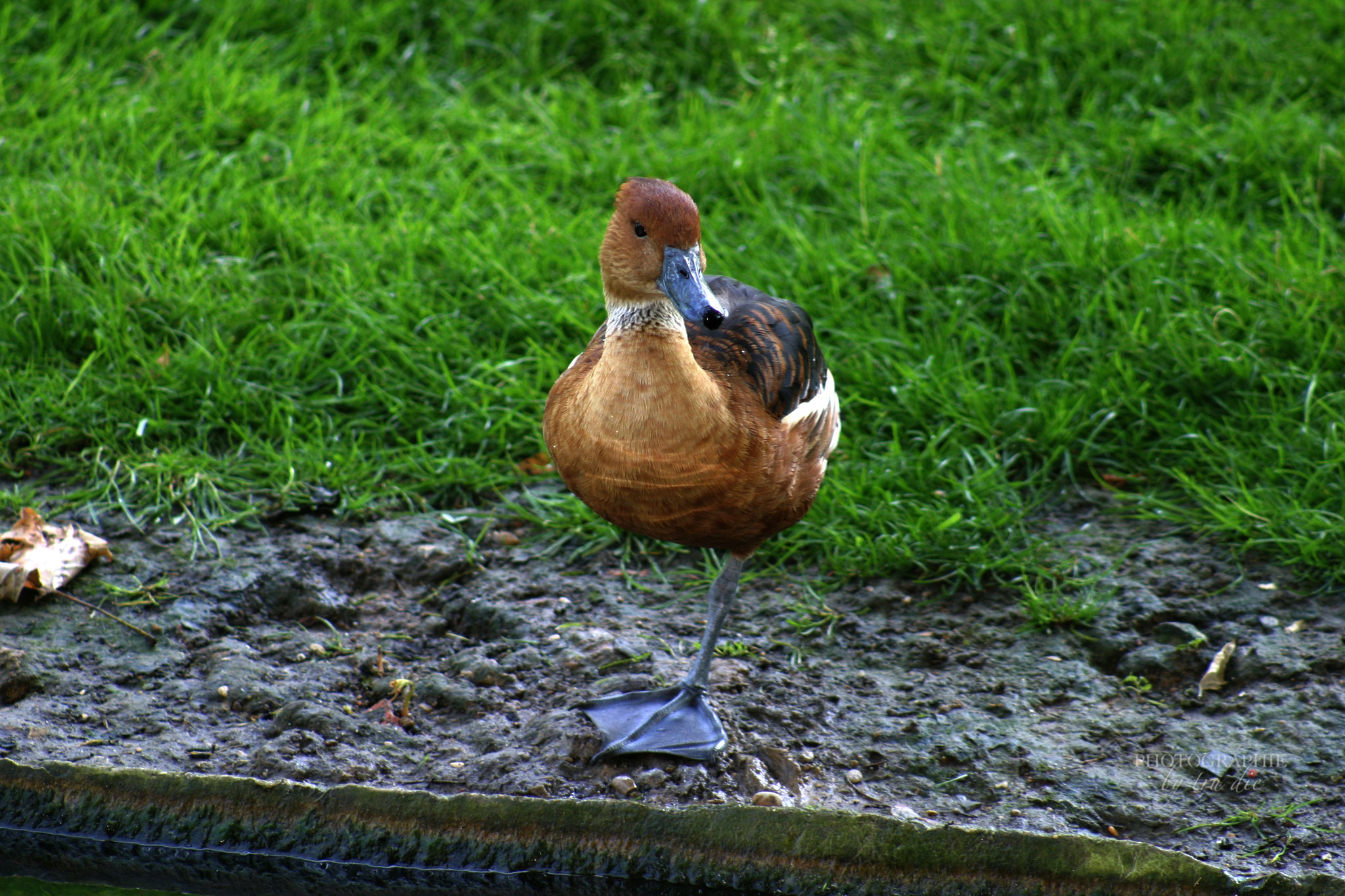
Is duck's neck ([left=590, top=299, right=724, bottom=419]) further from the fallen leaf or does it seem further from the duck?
the fallen leaf

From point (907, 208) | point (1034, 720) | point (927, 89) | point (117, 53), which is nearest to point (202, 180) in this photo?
point (117, 53)

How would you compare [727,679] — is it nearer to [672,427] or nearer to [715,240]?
[672,427]

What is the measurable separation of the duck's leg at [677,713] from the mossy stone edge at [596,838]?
0.98 feet

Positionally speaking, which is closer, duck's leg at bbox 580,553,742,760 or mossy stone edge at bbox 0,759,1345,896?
mossy stone edge at bbox 0,759,1345,896

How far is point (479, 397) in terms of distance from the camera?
4.19 metres

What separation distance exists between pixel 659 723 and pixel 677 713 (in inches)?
3.6

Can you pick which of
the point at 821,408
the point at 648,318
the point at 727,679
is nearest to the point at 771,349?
the point at 821,408

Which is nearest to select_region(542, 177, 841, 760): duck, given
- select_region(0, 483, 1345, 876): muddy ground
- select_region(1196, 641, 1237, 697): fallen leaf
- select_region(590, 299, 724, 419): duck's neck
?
select_region(590, 299, 724, 419): duck's neck

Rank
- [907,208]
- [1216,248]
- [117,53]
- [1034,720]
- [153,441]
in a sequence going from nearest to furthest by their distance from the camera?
[1034,720] < [153,441] < [1216,248] < [907,208] < [117,53]

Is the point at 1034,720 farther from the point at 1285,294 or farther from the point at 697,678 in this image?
the point at 1285,294

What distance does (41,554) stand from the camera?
10.8 ft

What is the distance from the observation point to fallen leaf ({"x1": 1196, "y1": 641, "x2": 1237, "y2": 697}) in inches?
120

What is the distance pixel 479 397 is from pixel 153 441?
1.00 m

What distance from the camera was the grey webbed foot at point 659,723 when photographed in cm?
278
